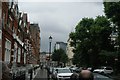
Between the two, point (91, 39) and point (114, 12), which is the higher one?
point (114, 12)

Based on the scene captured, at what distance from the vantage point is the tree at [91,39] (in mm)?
69375

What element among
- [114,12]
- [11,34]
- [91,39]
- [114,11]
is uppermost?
[114,11]

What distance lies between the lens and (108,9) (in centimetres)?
5681

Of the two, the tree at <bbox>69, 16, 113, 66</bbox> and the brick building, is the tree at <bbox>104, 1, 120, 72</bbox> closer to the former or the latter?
the tree at <bbox>69, 16, 113, 66</bbox>

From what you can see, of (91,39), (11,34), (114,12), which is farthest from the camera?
(91,39)

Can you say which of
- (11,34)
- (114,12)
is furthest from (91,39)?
(11,34)

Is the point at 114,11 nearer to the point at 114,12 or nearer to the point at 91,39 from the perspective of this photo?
the point at 114,12

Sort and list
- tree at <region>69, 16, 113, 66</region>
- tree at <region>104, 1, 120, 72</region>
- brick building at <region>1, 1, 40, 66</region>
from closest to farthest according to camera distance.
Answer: brick building at <region>1, 1, 40, 66</region> < tree at <region>104, 1, 120, 72</region> < tree at <region>69, 16, 113, 66</region>

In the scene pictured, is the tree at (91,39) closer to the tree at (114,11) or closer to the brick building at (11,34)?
the tree at (114,11)

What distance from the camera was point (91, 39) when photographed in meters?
76.6

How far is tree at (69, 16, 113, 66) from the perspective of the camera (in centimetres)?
6938

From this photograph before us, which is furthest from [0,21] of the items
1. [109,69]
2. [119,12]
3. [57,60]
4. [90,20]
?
[57,60]

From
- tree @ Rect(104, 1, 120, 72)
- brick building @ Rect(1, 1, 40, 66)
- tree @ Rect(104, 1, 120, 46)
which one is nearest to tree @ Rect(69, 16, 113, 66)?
tree @ Rect(104, 1, 120, 72)

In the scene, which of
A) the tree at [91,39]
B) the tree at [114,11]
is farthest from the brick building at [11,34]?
the tree at [114,11]
